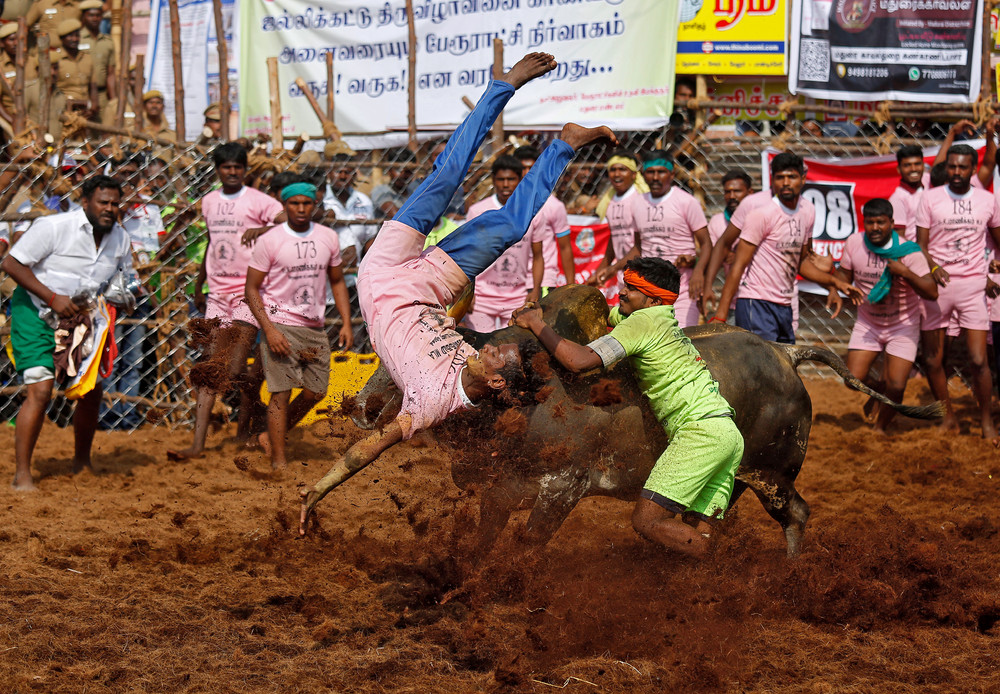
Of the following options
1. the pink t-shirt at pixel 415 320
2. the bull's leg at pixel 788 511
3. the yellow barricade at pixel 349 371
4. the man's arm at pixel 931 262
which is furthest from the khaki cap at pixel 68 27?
the bull's leg at pixel 788 511

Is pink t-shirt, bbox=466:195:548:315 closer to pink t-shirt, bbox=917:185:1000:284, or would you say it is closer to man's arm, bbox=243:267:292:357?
man's arm, bbox=243:267:292:357

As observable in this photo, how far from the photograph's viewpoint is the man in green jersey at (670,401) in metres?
4.43

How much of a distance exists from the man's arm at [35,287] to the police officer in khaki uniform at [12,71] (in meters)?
5.35

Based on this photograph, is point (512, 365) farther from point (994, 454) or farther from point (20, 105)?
point (20, 105)

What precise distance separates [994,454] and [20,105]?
28.3 ft

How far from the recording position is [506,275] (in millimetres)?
7914

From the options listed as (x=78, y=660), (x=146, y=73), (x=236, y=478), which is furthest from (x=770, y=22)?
(x=78, y=660)

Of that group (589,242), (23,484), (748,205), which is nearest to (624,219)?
(748,205)

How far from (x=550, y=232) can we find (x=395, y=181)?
101 inches

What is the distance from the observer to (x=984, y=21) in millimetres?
9258

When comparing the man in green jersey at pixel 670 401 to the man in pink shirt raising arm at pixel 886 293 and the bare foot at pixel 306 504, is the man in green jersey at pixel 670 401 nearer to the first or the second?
the bare foot at pixel 306 504

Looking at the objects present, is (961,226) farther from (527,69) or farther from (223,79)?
(223,79)

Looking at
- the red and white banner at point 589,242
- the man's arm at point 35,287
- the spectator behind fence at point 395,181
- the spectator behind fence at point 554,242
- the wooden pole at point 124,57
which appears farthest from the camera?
the wooden pole at point 124,57

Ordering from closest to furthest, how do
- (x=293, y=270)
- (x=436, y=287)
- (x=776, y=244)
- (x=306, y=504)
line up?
(x=306, y=504) → (x=436, y=287) → (x=293, y=270) → (x=776, y=244)
